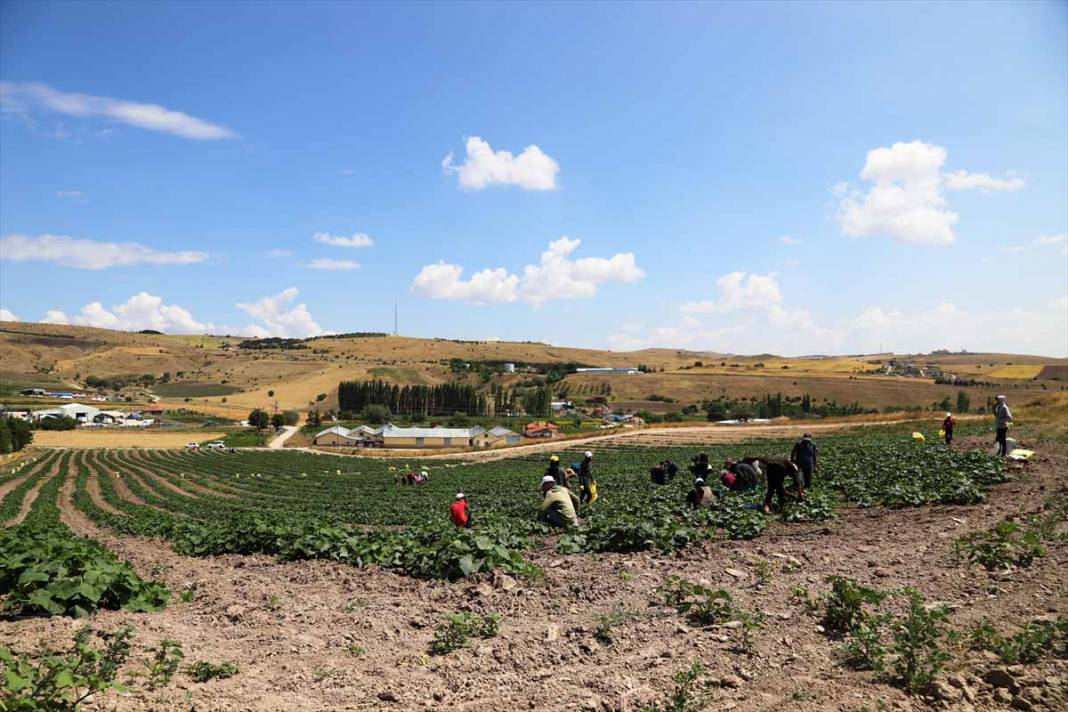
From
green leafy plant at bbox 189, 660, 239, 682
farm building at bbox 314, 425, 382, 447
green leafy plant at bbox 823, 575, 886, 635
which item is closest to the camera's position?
green leafy plant at bbox 189, 660, 239, 682

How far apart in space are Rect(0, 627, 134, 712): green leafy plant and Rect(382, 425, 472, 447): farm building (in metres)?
97.6

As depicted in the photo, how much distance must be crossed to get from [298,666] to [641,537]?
6071 millimetres

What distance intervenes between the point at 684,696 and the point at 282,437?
118736mm

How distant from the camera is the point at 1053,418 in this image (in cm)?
3338

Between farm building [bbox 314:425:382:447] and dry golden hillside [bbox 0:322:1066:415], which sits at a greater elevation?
dry golden hillside [bbox 0:322:1066:415]

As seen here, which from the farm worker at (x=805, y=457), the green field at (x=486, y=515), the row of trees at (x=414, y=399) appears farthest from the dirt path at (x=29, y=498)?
the row of trees at (x=414, y=399)

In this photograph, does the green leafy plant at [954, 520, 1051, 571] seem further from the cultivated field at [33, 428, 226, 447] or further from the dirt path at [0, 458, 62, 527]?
the cultivated field at [33, 428, 226, 447]

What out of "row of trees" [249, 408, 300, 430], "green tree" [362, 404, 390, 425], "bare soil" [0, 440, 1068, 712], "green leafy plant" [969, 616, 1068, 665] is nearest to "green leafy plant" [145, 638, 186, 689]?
"bare soil" [0, 440, 1068, 712]

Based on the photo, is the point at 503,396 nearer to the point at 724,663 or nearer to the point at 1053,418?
the point at 1053,418

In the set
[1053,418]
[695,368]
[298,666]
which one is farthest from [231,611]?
[695,368]

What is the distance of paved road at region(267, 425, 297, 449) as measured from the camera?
4050 inches

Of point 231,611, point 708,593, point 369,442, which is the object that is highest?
point 708,593

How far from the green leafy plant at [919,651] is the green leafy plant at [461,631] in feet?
13.1

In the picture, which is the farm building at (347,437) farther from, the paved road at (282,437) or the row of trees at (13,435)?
the row of trees at (13,435)
